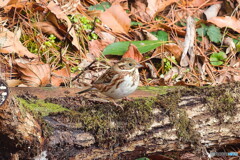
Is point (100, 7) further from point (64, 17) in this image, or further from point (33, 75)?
point (33, 75)

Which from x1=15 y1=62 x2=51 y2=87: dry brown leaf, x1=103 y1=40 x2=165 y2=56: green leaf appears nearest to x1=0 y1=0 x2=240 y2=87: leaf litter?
x1=103 y1=40 x2=165 y2=56: green leaf

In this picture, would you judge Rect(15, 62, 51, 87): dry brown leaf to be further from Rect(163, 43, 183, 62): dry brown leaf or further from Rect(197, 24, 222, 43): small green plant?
Rect(197, 24, 222, 43): small green plant

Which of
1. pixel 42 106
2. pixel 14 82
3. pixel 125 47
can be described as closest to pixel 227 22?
pixel 125 47

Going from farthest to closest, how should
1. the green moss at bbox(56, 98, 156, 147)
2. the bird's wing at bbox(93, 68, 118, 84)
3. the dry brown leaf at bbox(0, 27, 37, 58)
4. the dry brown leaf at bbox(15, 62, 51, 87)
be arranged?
1. the dry brown leaf at bbox(0, 27, 37, 58)
2. the dry brown leaf at bbox(15, 62, 51, 87)
3. the bird's wing at bbox(93, 68, 118, 84)
4. the green moss at bbox(56, 98, 156, 147)

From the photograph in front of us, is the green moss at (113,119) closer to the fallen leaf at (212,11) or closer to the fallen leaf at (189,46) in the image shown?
the fallen leaf at (189,46)

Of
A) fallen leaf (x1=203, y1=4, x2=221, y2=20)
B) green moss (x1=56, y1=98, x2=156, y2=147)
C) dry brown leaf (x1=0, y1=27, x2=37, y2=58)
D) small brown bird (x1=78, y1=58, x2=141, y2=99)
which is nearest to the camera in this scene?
green moss (x1=56, y1=98, x2=156, y2=147)

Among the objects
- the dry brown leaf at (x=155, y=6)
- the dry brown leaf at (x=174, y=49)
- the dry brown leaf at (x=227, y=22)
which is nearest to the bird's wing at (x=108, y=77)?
the dry brown leaf at (x=174, y=49)
